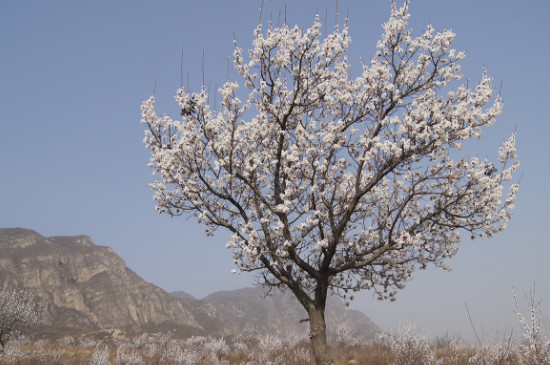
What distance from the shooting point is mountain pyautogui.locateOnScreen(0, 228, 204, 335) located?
95875 mm

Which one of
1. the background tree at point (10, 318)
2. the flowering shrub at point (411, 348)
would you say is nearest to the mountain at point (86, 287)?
the background tree at point (10, 318)

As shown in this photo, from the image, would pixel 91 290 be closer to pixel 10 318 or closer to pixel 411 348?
pixel 10 318

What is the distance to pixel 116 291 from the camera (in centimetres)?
11056

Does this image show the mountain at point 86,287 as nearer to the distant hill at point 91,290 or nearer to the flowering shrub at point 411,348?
the distant hill at point 91,290

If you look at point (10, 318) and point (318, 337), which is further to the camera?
point (10, 318)

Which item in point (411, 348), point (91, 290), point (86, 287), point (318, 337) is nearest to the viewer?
point (318, 337)

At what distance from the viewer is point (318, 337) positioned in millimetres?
11906

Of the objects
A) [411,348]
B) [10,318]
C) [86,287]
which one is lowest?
[411,348]

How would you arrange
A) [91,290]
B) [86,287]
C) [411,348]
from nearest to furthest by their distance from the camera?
[411,348]
[91,290]
[86,287]

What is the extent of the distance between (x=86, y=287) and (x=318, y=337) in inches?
4510

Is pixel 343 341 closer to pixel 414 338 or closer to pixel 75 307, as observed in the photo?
pixel 414 338

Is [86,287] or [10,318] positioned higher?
[86,287]

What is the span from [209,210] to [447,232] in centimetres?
747

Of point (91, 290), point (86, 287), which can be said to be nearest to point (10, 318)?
point (91, 290)
